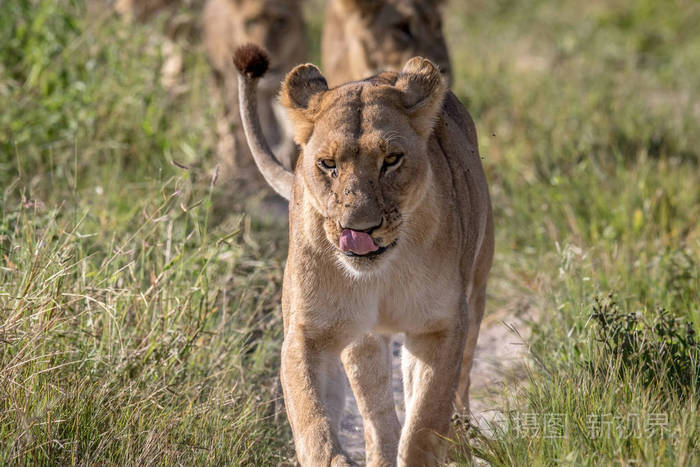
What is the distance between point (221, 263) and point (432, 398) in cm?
202

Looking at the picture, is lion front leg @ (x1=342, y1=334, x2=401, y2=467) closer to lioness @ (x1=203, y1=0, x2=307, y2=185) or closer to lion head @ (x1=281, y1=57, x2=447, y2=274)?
lion head @ (x1=281, y1=57, x2=447, y2=274)

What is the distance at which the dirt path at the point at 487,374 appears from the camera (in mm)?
4461

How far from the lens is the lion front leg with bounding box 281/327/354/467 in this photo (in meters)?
3.36

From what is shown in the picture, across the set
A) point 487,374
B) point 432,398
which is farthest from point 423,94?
point 487,374

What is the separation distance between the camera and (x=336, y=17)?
7.76m

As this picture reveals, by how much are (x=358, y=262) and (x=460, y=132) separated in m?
1.15

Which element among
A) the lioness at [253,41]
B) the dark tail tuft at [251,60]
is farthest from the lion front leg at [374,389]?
the lioness at [253,41]

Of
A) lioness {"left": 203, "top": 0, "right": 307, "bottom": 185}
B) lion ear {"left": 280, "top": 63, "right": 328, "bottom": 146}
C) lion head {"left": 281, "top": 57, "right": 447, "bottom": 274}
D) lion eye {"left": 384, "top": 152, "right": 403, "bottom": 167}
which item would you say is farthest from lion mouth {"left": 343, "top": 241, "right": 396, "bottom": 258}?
lioness {"left": 203, "top": 0, "right": 307, "bottom": 185}

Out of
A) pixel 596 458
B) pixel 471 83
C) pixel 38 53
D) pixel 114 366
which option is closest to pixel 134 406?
pixel 114 366

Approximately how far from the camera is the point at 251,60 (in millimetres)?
3943

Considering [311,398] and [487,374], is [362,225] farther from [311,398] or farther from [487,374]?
[487,374]

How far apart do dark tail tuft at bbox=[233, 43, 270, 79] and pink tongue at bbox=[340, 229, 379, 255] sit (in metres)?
0.99

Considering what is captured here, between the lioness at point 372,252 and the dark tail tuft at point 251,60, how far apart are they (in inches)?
9.8

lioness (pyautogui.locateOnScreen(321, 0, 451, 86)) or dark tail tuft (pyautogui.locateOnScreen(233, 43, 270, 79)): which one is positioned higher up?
lioness (pyautogui.locateOnScreen(321, 0, 451, 86))
